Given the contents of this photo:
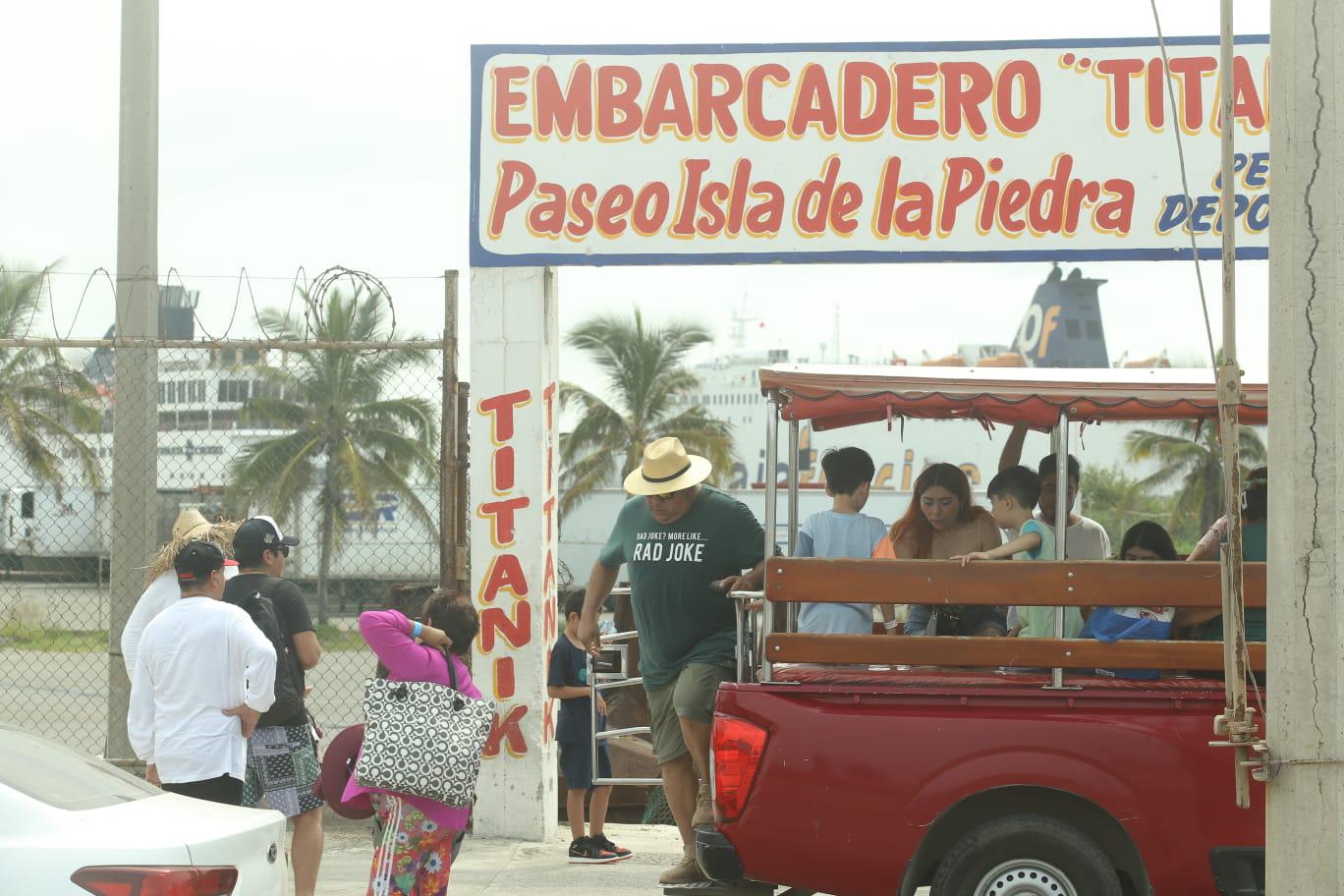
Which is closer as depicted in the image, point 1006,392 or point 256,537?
point 1006,392

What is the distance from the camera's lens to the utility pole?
7.67m

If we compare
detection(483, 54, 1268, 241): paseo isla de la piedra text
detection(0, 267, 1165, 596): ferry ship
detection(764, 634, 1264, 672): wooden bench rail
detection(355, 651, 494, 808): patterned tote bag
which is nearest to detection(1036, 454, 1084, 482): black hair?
detection(764, 634, 1264, 672): wooden bench rail

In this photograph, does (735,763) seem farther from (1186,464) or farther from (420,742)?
(1186,464)

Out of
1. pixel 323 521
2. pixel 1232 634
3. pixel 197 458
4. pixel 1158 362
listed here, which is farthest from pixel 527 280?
pixel 1158 362

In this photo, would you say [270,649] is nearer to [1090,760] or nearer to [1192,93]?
[1090,760]

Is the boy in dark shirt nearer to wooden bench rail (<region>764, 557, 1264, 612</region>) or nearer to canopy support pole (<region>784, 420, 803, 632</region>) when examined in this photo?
canopy support pole (<region>784, 420, 803, 632</region>)

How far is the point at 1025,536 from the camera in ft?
19.1

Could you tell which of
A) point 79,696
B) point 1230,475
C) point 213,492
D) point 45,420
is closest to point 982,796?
point 1230,475

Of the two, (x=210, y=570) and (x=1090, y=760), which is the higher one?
(x=210, y=570)

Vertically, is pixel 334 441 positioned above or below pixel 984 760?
above

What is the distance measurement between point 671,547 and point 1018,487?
1.56 meters

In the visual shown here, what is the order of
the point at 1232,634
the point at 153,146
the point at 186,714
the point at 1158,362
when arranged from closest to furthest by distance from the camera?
the point at 1232,634, the point at 186,714, the point at 153,146, the point at 1158,362

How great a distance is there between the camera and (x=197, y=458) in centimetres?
3170

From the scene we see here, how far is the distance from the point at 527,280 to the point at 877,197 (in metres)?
2.05
